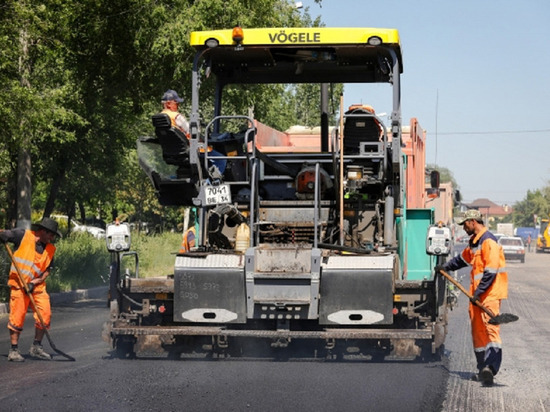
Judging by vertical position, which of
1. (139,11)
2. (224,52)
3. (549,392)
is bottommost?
(549,392)

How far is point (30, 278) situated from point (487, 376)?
437 centimetres

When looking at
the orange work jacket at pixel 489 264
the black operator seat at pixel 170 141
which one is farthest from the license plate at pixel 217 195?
the orange work jacket at pixel 489 264

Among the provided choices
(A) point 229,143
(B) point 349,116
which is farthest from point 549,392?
(A) point 229,143

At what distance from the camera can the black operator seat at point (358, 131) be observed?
962 centimetres

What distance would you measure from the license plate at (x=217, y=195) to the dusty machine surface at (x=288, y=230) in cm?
1

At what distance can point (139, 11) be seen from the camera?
1672 centimetres

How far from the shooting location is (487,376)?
28.1 ft

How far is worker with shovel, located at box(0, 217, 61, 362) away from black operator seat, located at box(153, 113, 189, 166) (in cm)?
138

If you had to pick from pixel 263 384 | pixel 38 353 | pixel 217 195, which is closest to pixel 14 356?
pixel 38 353

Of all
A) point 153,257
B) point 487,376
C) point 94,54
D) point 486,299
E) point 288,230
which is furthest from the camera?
point 153,257

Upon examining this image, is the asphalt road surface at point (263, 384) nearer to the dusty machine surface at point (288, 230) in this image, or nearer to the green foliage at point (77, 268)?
the dusty machine surface at point (288, 230)

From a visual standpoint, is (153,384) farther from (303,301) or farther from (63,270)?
→ (63,270)

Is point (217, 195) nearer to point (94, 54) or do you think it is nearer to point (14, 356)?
point (14, 356)

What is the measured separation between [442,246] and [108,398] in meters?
3.38
